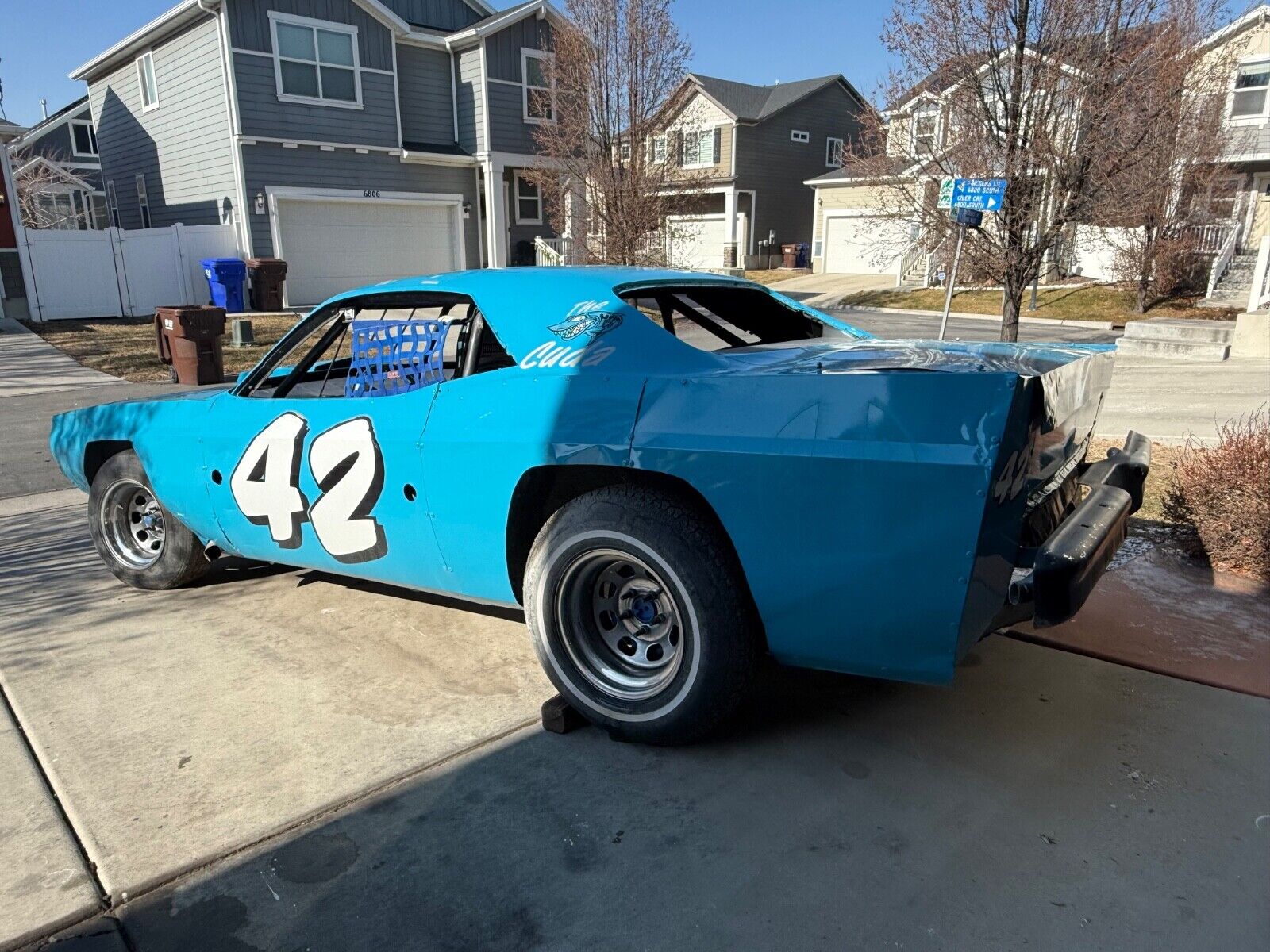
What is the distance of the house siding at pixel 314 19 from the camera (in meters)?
17.2

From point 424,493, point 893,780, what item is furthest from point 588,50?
point 893,780

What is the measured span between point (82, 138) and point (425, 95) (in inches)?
1023

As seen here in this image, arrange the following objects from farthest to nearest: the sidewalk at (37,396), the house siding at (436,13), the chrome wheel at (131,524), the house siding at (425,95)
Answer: the house siding at (436,13) < the house siding at (425,95) < the sidewalk at (37,396) < the chrome wheel at (131,524)

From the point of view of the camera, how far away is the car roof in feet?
9.77

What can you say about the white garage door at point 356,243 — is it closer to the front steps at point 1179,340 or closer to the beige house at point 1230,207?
the beige house at point 1230,207

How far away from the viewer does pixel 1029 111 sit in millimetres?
8312

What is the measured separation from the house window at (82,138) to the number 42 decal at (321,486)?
41961mm

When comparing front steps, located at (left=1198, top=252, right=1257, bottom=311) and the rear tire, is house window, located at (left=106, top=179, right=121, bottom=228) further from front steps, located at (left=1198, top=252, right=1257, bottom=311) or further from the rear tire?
front steps, located at (left=1198, top=252, right=1257, bottom=311)

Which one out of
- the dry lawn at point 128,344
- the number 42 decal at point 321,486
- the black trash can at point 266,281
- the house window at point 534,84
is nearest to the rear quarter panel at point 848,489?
the number 42 decal at point 321,486

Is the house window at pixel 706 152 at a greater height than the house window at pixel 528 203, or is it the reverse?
Result: the house window at pixel 706 152

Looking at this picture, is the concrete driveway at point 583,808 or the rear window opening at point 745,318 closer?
the concrete driveway at point 583,808

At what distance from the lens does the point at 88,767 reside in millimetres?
2959

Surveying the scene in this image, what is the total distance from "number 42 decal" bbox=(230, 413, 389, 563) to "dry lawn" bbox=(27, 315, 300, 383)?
7702 mm

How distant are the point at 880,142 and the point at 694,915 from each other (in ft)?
30.1
